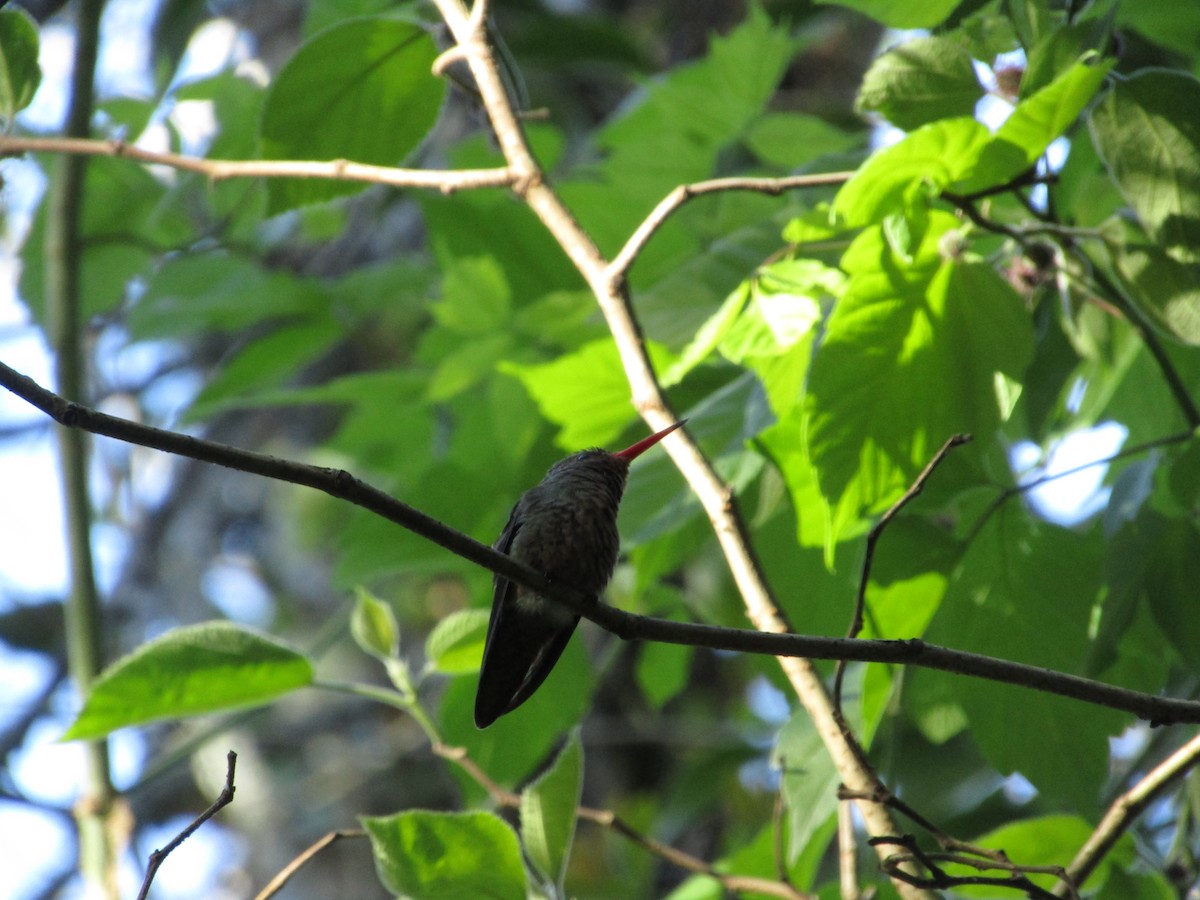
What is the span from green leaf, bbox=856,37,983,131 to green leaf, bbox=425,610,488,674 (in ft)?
3.72

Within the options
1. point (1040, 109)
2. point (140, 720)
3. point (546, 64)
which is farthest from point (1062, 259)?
point (546, 64)

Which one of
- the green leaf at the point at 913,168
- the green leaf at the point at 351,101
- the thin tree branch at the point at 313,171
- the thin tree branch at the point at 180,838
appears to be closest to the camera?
the thin tree branch at the point at 180,838

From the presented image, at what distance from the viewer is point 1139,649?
2.23 meters

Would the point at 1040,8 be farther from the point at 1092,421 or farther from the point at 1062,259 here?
the point at 1092,421

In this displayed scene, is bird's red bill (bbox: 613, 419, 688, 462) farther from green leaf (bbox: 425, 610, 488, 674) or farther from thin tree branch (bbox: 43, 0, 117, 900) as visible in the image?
thin tree branch (bbox: 43, 0, 117, 900)

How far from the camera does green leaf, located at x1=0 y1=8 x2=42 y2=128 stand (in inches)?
77.3

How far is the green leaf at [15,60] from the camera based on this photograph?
196 centimetres

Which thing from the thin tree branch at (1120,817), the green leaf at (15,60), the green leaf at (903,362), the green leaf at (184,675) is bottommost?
the thin tree branch at (1120,817)

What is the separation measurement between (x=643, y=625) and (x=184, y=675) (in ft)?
3.33

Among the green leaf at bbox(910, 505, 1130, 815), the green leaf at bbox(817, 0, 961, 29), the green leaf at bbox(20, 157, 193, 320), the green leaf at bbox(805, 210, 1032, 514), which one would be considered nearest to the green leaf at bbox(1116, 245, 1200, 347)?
the green leaf at bbox(805, 210, 1032, 514)

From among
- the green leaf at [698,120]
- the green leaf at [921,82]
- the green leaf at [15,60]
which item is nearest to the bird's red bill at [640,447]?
the green leaf at [921,82]

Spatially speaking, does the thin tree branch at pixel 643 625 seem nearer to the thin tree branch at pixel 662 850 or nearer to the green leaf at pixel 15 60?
the thin tree branch at pixel 662 850

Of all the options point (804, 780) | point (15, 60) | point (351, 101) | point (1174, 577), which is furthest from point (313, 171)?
point (1174, 577)

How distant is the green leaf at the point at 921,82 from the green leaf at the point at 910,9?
161 mm
